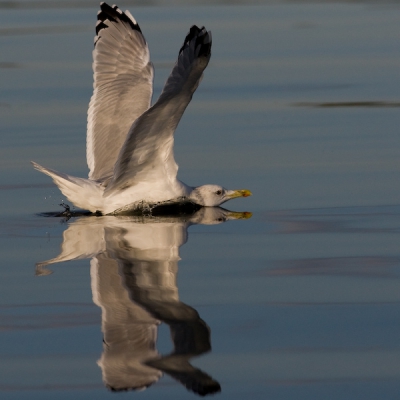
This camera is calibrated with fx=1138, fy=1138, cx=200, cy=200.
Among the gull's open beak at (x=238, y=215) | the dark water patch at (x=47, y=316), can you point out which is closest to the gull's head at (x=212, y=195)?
the gull's open beak at (x=238, y=215)

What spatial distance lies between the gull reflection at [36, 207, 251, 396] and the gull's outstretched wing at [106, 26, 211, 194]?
1.93 feet

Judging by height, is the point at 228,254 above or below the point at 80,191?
below

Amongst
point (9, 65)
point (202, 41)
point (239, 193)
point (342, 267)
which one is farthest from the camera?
point (9, 65)

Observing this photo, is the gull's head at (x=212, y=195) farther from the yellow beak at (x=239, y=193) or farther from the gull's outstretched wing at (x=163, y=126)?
the gull's outstretched wing at (x=163, y=126)

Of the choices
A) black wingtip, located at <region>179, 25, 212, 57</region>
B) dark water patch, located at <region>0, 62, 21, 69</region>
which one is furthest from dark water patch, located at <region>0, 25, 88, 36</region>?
black wingtip, located at <region>179, 25, 212, 57</region>

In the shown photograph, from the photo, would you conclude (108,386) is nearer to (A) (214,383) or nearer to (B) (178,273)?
(A) (214,383)

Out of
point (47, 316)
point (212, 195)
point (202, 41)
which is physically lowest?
point (47, 316)

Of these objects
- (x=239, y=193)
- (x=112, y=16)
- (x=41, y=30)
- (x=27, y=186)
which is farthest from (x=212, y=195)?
(x=41, y=30)

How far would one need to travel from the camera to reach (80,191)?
422 inches

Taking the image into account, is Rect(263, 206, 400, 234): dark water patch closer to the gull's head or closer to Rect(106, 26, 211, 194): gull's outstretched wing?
the gull's head

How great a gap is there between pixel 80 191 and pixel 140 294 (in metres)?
3.38

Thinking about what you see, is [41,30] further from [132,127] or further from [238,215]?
[238,215]

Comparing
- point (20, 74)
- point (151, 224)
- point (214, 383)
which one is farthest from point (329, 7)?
point (214, 383)

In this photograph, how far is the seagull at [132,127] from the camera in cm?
949
